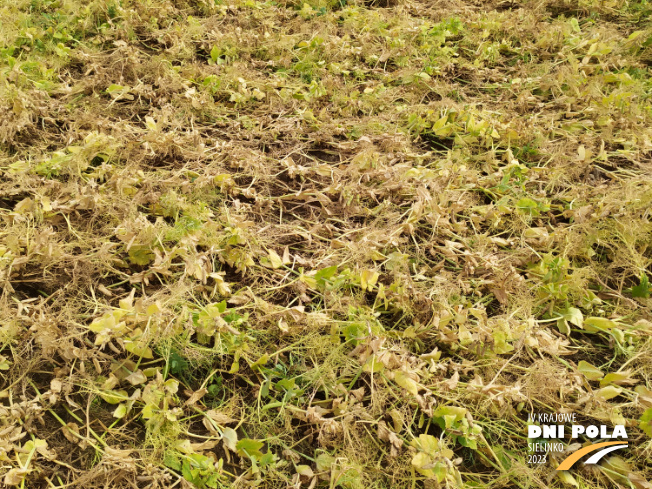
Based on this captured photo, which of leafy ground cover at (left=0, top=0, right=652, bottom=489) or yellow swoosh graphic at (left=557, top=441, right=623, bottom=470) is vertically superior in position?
leafy ground cover at (left=0, top=0, right=652, bottom=489)

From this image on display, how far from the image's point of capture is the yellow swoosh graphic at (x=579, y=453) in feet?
5.40

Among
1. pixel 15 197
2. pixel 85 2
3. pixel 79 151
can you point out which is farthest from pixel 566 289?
pixel 85 2

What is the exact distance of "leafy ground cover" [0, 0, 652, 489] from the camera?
5.48 feet

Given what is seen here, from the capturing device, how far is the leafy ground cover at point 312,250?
5.48 ft

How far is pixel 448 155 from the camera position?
→ 2.73 metres

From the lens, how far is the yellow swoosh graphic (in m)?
1.65

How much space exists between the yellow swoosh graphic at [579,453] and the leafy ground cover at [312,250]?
38mm

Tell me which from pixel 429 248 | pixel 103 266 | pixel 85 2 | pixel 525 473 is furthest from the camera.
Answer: pixel 85 2

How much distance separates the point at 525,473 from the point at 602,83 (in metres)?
→ 2.68

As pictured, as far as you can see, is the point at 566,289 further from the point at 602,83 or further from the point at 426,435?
the point at 602,83

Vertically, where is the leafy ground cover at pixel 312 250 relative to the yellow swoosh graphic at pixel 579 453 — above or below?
above

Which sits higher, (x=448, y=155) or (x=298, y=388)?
(x=448, y=155)

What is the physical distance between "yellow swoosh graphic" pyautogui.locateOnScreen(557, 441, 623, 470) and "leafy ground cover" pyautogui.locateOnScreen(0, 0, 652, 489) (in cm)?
4

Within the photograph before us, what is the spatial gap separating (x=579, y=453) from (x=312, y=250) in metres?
1.29
